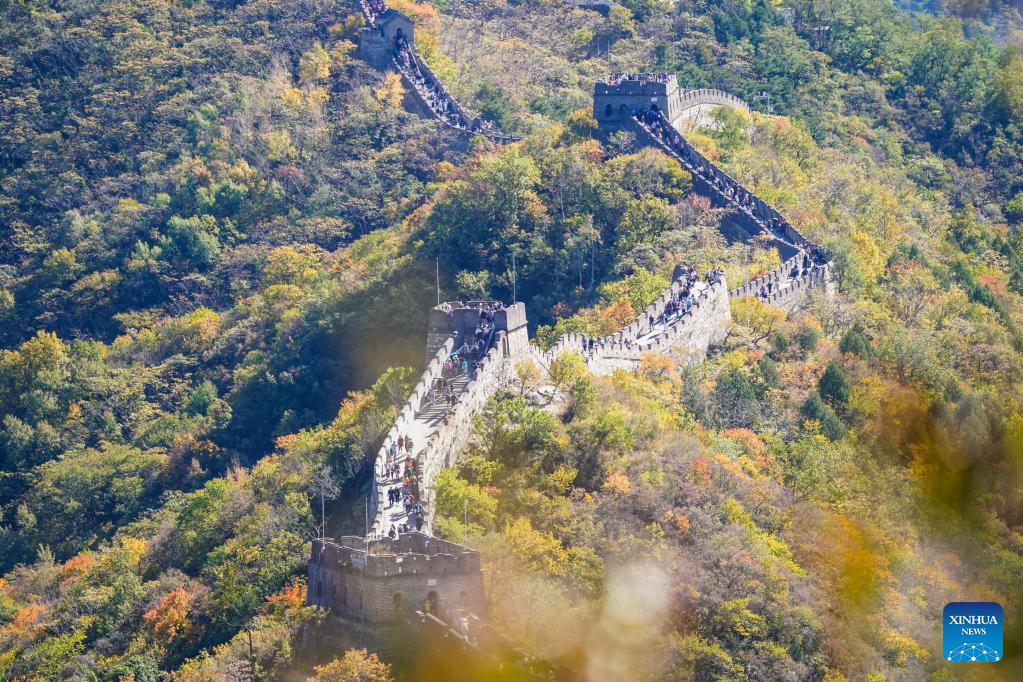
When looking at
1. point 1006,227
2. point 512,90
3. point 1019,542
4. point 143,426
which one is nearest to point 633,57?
point 512,90

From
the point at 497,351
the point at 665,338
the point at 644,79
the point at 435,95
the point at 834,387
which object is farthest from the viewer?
the point at 435,95

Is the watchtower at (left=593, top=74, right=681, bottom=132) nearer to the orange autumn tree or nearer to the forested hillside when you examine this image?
the forested hillside

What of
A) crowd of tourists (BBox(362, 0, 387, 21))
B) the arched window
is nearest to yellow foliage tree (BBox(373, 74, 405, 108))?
crowd of tourists (BBox(362, 0, 387, 21))

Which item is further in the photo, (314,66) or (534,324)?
(314,66)

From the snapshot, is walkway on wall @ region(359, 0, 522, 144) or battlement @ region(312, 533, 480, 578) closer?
battlement @ region(312, 533, 480, 578)

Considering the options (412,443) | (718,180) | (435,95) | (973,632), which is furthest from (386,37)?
(973,632)

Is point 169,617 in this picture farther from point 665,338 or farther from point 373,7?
point 373,7

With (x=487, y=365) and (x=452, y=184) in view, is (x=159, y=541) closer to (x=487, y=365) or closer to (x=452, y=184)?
(x=487, y=365)
